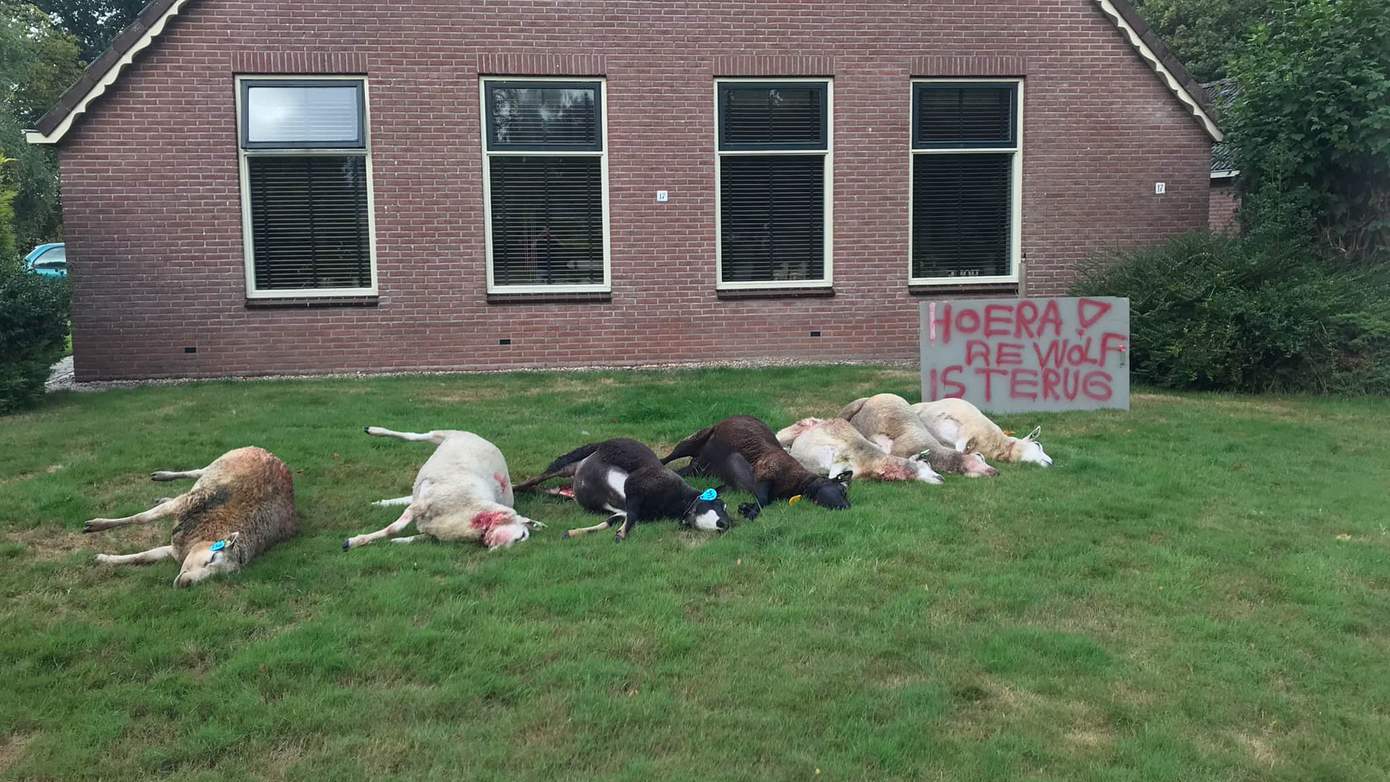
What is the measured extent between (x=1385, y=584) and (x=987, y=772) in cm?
311

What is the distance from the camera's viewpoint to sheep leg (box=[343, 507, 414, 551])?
536cm

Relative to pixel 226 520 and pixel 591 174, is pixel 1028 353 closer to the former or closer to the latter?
pixel 591 174

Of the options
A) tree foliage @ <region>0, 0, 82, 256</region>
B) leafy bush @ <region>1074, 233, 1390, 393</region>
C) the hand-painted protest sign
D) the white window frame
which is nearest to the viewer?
the hand-painted protest sign

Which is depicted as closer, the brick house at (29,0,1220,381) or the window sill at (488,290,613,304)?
the brick house at (29,0,1220,381)

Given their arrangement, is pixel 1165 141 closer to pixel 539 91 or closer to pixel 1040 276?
pixel 1040 276

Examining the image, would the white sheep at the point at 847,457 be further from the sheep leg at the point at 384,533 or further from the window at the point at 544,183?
the window at the point at 544,183

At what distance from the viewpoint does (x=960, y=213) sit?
1362 centimetres

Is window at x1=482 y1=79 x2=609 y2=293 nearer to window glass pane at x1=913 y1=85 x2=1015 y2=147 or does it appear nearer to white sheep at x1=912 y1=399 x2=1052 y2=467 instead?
window glass pane at x1=913 y1=85 x2=1015 y2=147

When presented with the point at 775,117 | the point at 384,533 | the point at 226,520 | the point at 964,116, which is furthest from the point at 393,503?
the point at 964,116

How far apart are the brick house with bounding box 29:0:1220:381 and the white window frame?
29mm

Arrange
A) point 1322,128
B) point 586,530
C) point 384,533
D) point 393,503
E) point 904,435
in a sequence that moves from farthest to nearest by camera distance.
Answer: point 1322,128, point 904,435, point 393,503, point 586,530, point 384,533

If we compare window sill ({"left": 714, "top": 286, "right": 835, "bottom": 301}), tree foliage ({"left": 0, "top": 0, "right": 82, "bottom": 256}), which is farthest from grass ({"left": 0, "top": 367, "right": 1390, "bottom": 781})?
tree foliage ({"left": 0, "top": 0, "right": 82, "bottom": 256})

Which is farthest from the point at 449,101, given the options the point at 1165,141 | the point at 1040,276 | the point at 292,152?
the point at 1165,141

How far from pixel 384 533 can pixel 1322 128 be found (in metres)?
11.7
